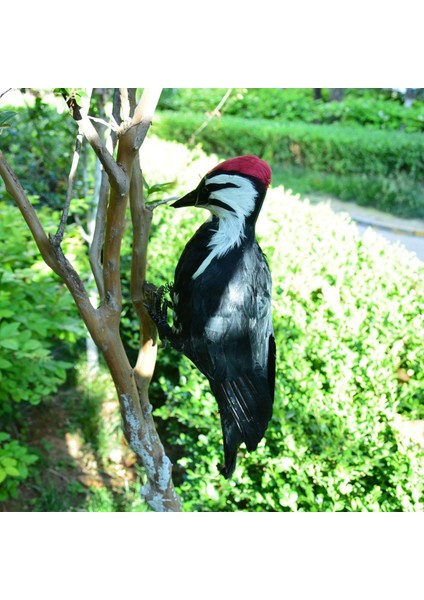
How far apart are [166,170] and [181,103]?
625 centimetres

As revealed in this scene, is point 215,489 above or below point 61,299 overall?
below

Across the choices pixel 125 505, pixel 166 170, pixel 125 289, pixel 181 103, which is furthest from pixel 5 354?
pixel 181 103

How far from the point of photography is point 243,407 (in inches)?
44.4

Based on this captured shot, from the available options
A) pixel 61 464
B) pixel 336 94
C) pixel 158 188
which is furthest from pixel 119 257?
pixel 336 94

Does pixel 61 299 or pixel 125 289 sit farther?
pixel 125 289

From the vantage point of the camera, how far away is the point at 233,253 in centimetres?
106

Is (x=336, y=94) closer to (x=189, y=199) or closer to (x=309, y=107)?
(x=309, y=107)

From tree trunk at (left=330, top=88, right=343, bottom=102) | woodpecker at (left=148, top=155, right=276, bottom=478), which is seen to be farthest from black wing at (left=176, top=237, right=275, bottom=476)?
tree trunk at (left=330, top=88, right=343, bottom=102)

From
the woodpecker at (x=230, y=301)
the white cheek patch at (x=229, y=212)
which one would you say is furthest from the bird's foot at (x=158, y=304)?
the white cheek patch at (x=229, y=212)

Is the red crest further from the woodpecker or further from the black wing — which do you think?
the black wing

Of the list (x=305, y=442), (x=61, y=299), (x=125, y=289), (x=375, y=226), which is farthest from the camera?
(x=375, y=226)

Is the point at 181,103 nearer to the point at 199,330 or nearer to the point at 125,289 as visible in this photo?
the point at 125,289

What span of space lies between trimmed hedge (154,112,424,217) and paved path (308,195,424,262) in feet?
0.42

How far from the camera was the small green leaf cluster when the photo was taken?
196 cm
